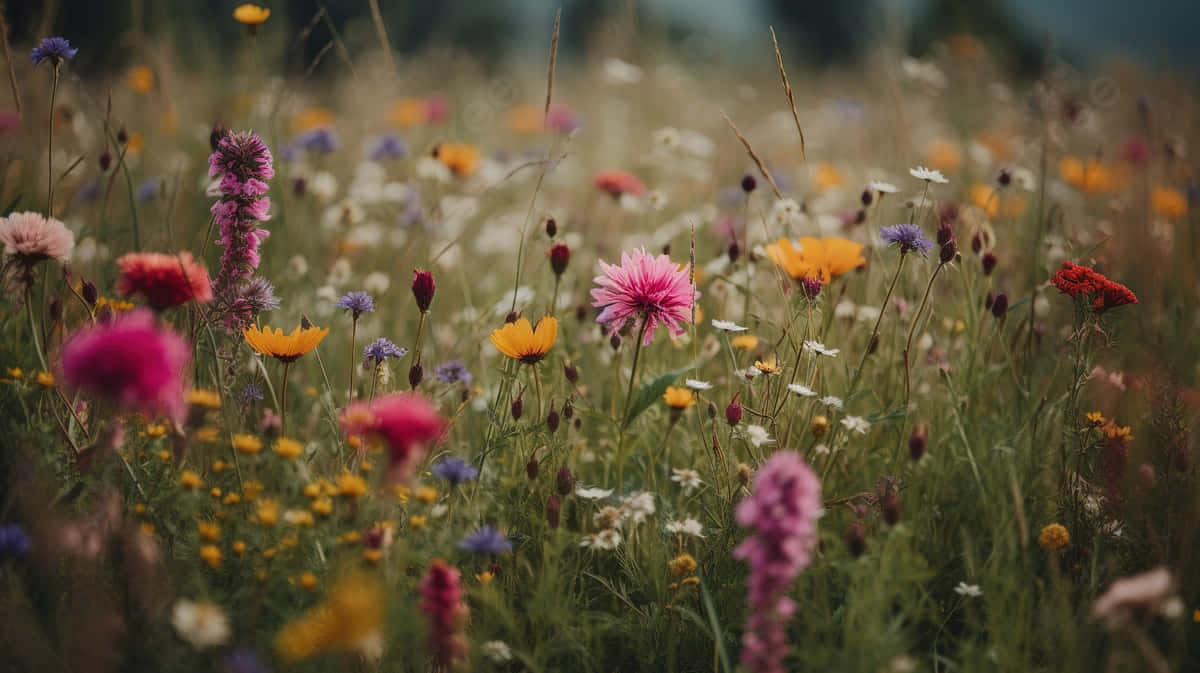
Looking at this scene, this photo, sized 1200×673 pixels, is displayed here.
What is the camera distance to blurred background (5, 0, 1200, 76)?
3.80m

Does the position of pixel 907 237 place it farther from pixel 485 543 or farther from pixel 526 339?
pixel 485 543

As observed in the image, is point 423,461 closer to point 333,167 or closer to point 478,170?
point 478,170

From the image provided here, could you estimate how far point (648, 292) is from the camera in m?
1.44

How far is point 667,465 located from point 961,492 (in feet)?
2.19

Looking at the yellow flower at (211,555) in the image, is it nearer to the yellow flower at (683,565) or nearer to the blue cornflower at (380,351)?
the blue cornflower at (380,351)

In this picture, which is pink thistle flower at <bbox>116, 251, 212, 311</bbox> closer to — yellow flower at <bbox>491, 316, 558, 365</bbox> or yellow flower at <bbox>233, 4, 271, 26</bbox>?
yellow flower at <bbox>491, 316, 558, 365</bbox>

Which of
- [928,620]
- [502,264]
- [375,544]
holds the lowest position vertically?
[375,544]

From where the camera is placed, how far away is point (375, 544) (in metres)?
1.17

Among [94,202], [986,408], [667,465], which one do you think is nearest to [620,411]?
[667,465]

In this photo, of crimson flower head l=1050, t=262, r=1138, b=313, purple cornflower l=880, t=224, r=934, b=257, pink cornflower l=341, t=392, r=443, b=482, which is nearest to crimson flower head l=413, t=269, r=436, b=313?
pink cornflower l=341, t=392, r=443, b=482

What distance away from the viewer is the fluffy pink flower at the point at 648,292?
1438 mm

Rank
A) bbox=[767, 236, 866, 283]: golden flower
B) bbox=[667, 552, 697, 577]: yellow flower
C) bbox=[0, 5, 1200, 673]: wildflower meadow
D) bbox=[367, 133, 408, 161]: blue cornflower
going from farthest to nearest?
bbox=[367, 133, 408, 161]: blue cornflower
bbox=[767, 236, 866, 283]: golden flower
bbox=[667, 552, 697, 577]: yellow flower
bbox=[0, 5, 1200, 673]: wildflower meadow

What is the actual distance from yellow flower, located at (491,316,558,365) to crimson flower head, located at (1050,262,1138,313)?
1.01 metres

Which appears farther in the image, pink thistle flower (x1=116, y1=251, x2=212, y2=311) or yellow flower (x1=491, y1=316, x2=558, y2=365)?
yellow flower (x1=491, y1=316, x2=558, y2=365)
